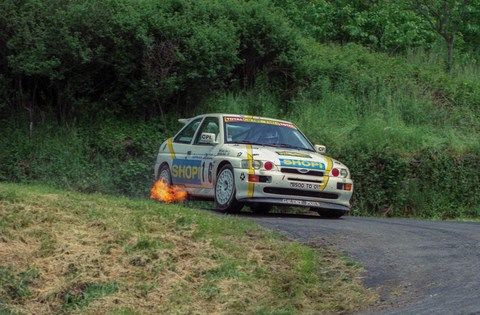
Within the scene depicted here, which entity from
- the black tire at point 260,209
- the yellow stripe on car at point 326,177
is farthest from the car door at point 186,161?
the yellow stripe on car at point 326,177

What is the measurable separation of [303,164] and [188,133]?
2923 mm

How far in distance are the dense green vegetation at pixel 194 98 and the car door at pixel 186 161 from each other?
2.17 meters

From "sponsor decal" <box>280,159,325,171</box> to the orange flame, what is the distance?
2258 millimetres

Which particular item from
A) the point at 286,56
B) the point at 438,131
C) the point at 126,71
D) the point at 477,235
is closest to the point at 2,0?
the point at 126,71

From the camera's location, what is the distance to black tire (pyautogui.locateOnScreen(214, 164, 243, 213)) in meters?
15.1

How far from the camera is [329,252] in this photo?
11359mm

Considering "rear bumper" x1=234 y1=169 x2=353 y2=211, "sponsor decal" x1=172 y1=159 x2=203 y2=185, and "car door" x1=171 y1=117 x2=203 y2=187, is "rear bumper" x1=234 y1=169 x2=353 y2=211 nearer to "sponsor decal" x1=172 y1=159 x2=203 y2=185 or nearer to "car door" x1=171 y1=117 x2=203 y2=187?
"sponsor decal" x1=172 y1=159 x2=203 y2=185

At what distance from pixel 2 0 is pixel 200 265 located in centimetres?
1222

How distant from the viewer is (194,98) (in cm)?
2252

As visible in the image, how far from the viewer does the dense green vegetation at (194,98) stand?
19.9 metres

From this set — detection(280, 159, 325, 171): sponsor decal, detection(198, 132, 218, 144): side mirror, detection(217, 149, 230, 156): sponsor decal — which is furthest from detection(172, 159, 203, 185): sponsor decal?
detection(280, 159, 325, 171): sponsor decal

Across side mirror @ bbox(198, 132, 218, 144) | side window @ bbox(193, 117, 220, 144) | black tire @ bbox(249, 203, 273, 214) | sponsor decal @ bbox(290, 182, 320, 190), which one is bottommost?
black tire @ bbox(249, 203, 273, 214)

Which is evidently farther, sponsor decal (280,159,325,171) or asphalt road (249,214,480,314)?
sponsor decal (280,159,325,171)

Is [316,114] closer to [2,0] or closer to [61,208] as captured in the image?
[2,0]
